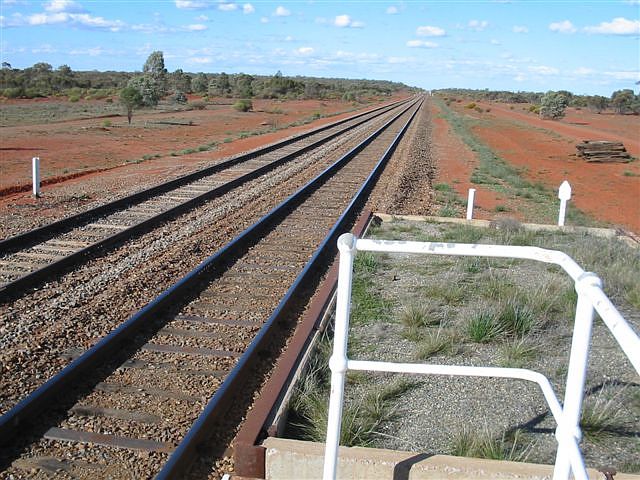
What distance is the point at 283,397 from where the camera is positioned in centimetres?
554

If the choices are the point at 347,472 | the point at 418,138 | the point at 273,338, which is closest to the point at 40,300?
the point at 273,338

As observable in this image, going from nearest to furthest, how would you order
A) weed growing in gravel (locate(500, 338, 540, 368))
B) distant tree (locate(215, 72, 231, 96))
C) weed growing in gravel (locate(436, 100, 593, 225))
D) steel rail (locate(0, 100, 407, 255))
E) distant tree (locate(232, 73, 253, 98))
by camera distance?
1. weed growing in gravel (locate(500, 338, 540, 368))
2. steel rail (locate(0, 100, 407, 255))
3. weed growing in gravel (locate(436, 100, 593, 225))
4. distant tree (locate(232, 73, 253, 98))
5. distant tree (locate(215, 72, 231, 96))

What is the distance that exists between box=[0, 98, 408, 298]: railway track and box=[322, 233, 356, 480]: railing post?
5751 millimetres

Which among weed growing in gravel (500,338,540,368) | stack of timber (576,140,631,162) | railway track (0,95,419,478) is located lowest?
railway track (0,95,419,478)

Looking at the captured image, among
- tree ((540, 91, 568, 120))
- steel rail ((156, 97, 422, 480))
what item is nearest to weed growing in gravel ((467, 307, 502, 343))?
steel rail ((156, 97, 422, 480))

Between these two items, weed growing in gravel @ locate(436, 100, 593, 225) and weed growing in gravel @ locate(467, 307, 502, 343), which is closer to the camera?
weed growing in gravel @ locate(467, 307, 502, 343)

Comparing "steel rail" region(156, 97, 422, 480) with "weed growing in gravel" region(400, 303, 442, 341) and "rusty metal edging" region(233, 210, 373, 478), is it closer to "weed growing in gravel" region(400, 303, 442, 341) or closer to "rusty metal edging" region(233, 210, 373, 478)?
"rusty metal edging" region(233, 210, 373, 478)

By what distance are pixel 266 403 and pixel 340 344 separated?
1.79 m

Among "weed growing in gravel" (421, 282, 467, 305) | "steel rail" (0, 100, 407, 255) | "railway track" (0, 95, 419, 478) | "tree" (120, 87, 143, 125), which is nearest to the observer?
"railway track" (0, 95, 419, 478)

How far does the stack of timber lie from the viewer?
34.5 meters

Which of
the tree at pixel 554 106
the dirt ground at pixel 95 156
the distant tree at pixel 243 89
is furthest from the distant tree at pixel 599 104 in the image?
the dirt ground at pixel 95 156

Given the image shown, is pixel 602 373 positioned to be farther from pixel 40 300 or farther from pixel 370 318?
pixel 40 300

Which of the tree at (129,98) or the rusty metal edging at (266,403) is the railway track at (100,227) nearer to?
the rusty metal edging at (266,403)

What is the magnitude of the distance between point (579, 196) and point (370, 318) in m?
17.6
